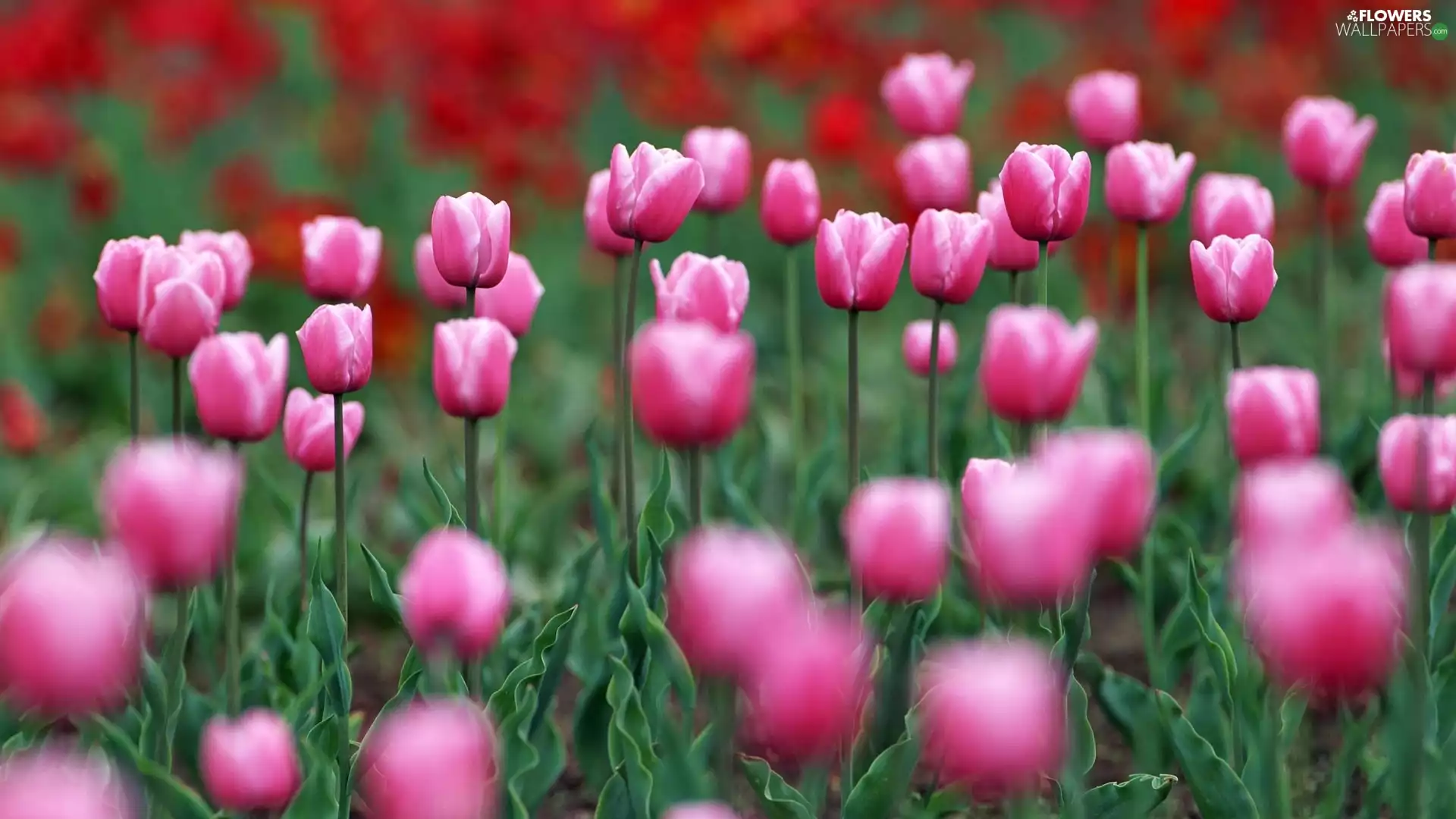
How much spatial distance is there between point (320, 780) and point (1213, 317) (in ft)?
3.47

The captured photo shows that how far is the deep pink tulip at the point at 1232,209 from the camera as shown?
187cm

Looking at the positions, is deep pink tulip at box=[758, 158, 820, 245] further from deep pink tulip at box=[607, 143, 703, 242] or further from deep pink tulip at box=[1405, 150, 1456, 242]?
deep pink tulip at box=[1405, 150, 1456, 242]

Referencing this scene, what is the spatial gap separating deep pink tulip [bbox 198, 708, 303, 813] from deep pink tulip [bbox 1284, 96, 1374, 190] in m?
1.60

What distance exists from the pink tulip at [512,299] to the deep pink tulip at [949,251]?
53 cm

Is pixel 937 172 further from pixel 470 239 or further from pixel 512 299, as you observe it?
pixel 470 239

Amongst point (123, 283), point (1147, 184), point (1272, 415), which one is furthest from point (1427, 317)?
point (123, 283)

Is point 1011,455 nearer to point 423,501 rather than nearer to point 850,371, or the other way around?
point 850,371

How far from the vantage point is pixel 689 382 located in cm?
118

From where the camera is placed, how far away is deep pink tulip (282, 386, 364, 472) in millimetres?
1837

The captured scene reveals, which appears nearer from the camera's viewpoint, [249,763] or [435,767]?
[435,767]

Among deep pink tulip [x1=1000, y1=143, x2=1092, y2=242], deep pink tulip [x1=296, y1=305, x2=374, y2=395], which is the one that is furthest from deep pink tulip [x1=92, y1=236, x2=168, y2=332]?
deep pink tulip [x1=1000, y1=143, x2=1092, y2=242]

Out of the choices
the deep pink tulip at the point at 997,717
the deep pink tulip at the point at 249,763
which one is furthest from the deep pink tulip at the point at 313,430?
the deep pink tulip at the point at 997,717

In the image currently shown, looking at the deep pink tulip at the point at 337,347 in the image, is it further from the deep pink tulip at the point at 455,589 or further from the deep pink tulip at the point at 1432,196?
the deep pink tulip at the point at 1432,196

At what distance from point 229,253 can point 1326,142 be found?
1.49 m
